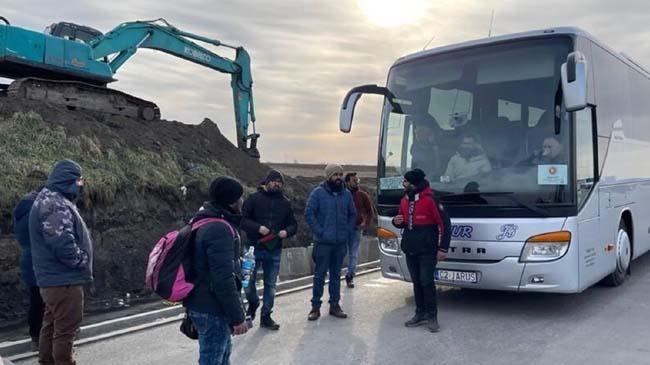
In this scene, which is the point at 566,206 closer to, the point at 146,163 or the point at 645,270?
the point at 645,270

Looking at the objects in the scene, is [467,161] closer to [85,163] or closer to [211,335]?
[211,335]

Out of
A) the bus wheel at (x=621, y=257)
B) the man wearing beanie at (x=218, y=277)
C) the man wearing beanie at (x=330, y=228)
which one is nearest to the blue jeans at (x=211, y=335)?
the man wearing beanie at (x=218, y=277)

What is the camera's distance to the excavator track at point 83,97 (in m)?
16.2

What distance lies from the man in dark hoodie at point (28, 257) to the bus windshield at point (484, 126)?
4181 millimetres

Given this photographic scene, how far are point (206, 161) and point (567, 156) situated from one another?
13224 millimetres

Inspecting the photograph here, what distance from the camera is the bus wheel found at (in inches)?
333

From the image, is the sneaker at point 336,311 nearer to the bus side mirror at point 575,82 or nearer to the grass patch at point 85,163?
the bus side mirror at point 575,82

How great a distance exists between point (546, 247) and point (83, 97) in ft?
48.7

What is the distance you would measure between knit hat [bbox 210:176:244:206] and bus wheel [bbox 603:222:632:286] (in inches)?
253

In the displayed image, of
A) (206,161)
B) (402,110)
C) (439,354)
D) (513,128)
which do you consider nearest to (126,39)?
Answer: (206,161)

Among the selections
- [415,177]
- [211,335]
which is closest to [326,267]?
[415,177]

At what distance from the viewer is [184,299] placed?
3.83 metres

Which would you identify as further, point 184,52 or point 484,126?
point 184,52

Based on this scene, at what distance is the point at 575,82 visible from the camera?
20.4ft
